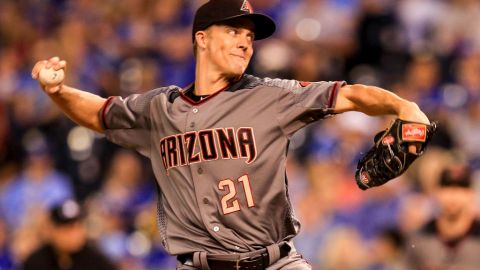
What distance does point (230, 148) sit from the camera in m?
5.25

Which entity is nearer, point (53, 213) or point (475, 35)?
point (53, 213)

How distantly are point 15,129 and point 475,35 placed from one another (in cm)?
457

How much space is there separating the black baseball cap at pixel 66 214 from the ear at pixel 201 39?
2.51 metres

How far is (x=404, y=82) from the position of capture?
32.7ft

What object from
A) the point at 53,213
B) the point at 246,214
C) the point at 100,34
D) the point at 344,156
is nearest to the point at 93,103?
the point at 246,214

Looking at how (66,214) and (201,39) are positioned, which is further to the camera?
(66,214)

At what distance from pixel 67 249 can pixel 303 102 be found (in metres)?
3.18

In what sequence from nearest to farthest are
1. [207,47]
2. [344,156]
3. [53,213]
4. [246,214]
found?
[246,214], [207,47], [53,213], [344,156]

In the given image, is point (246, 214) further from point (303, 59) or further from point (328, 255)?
point (303, 59)

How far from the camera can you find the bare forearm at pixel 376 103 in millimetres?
4787

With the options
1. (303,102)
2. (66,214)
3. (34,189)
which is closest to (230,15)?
(303,102)

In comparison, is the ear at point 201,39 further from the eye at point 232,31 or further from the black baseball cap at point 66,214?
the black baseball cap at point 66,214

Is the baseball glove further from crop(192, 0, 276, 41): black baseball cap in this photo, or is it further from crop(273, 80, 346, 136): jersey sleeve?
crop(192, 0, 276, 41): black baseball cap

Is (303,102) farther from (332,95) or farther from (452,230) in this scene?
(452,230)
